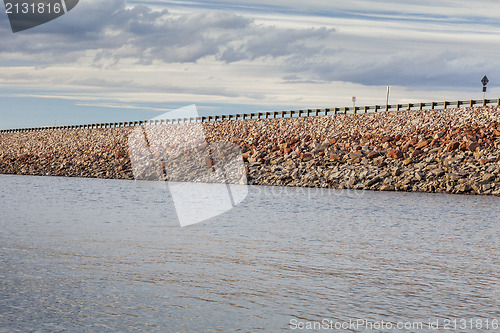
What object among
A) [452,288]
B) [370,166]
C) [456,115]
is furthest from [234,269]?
[456,115]

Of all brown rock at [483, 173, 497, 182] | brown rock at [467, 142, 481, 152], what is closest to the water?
brown rock at [483, 173, 497, 182]

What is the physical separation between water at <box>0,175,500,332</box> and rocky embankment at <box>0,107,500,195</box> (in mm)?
16815

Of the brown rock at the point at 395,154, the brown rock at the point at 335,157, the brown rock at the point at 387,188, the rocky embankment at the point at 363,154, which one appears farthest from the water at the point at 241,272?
the brown rock at the point at 335,157

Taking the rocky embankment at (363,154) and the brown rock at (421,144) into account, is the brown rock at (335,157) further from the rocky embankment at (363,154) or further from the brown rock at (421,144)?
the brown rock at (421,144)

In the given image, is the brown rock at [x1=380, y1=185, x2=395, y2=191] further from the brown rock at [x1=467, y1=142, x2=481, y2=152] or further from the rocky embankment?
the brown rock at [x1=467, y1=142, x2=481, y2=152]

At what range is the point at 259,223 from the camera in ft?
63.4

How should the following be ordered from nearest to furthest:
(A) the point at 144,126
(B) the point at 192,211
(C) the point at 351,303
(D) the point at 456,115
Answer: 1. (C) the point at 351,303
2. (B) the point at 192,211
3. (D) the point at 456,115
4. (A) the point at 144,126

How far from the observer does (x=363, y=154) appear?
44.5 m

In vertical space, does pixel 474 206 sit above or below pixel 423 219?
below

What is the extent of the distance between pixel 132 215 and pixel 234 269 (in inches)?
428

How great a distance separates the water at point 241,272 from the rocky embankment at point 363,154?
16815 millimetres

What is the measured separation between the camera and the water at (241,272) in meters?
7.95

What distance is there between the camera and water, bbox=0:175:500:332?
795 cm

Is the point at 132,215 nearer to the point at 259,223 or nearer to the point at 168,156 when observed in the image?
the point at 259,223
